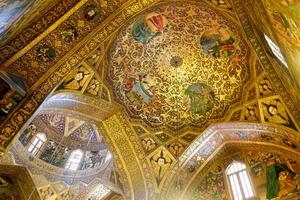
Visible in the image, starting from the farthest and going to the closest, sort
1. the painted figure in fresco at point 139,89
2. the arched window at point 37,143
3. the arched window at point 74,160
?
the arched window at point 74,160
the arched window at point 37,143
the painted figure in fresco at point 139,89

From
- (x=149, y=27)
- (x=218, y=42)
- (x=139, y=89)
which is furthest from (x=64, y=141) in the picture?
(x=218, y=42)

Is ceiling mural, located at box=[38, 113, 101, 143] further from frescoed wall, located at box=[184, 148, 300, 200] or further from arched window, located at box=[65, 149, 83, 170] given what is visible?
frescoed wall, located at box=[184, 148, 300, 200]

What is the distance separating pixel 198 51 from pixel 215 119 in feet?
7.18

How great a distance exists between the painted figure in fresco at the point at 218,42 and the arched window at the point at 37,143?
7.11 metres

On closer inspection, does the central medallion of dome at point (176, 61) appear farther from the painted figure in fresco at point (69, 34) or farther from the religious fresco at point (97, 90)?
the painted figure in fresco at point (69, 34)

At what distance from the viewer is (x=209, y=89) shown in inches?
433

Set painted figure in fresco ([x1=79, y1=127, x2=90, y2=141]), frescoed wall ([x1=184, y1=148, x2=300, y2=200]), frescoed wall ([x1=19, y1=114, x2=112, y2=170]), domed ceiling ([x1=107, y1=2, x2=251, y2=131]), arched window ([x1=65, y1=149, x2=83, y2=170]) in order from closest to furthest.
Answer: frescoed wall ([x1=184, y1=148, x2=300, y2=200]), domed ceiling ([x1=107, y1=2, x2=251, y2=131]), frescoed wall ([x1=19, y1=114, x2=112, y2=170]), arched window ([x1=65, y1=149, x2=83, y2=170]), painted figure in fresco ([x1=79, y1=127, x2=90, y2=141])

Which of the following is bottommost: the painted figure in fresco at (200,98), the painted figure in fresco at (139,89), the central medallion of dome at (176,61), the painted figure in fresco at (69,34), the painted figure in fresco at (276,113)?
the painted figure in fresco at (276,113)

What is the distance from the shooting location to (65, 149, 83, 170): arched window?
1354 cm

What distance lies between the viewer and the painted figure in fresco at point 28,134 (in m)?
12.8

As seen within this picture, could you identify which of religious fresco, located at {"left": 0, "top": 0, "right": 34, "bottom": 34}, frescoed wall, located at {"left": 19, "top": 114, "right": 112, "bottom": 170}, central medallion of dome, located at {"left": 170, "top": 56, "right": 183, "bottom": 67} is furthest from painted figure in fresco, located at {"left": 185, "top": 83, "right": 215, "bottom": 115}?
religious fresco, located at {"left": 0, "top": 0, "right": 34, "bottom": 34}

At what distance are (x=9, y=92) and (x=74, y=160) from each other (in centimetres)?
610

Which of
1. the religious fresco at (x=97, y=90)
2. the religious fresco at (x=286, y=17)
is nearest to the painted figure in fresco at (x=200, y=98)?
the religious fresco at (x=97, y=90)

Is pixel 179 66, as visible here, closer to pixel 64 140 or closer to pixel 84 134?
pixel 84 134
